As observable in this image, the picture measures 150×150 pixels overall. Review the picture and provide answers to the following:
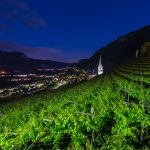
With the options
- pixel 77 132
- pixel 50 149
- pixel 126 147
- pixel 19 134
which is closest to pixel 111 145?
pixel 126 147

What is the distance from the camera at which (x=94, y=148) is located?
13.1 metres

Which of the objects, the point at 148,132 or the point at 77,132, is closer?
the point at 77,132

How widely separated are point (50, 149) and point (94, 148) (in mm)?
1680

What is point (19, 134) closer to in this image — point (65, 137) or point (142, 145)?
point (65, 137)

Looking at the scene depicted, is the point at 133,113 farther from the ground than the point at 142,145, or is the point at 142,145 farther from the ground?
the point at 133,113

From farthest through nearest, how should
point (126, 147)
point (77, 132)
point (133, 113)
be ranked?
point (133, 113)
point (77, 132)
point (126, 147)

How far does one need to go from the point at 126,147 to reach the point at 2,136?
4718 mm

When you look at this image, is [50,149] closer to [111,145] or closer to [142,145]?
[111,145]

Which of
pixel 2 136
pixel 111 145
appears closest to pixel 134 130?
pixel 111 145

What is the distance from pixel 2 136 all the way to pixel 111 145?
4.24 metres

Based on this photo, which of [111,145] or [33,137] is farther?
[33,137]

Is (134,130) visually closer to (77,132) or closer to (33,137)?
(77,132)

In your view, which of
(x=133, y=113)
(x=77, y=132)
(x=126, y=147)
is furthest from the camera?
(x=133, y=113)

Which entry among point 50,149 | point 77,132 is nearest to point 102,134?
point 77,132
